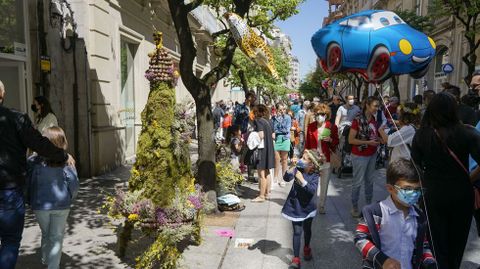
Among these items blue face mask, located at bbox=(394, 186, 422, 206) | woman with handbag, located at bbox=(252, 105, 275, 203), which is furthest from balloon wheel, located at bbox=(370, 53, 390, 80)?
woman with handbag, located at bbox=(252, 105, 275, 203)

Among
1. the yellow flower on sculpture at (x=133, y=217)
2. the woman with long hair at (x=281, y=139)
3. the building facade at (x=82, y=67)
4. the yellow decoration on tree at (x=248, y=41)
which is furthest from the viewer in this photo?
the woman with long hair at (x=281, y=139)

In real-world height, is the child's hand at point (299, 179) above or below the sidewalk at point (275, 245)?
above

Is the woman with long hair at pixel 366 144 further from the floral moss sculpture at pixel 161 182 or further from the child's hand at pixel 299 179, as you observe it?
the floral moss sculpture at pixel 161 182

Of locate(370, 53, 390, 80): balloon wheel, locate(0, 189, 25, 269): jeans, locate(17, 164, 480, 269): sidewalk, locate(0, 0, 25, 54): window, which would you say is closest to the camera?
locate(0, 189, 25, 269): jeans

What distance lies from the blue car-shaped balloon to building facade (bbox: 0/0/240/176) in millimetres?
2667

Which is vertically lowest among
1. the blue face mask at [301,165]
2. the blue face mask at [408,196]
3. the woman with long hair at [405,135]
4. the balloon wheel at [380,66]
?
the blue face mask at [301,165]

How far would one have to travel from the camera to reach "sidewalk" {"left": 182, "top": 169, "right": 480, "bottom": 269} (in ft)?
14.6

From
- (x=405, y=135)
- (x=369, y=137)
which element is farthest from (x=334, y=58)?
(x=369, y=137)

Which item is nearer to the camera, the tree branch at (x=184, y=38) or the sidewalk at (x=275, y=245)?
the sidewalk at (x=275, y=245)

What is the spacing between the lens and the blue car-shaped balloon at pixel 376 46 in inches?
160

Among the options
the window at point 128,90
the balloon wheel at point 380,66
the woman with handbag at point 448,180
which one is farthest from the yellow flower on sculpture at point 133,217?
the window at point 128,90

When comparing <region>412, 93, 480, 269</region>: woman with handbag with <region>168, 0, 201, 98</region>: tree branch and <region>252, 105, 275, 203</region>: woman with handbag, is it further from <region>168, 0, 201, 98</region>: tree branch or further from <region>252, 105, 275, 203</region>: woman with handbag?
<region>252, 105, 275, 203</region>: woman with handbag

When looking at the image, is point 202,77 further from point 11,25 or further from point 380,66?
point 11,25

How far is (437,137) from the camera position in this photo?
3176mm
